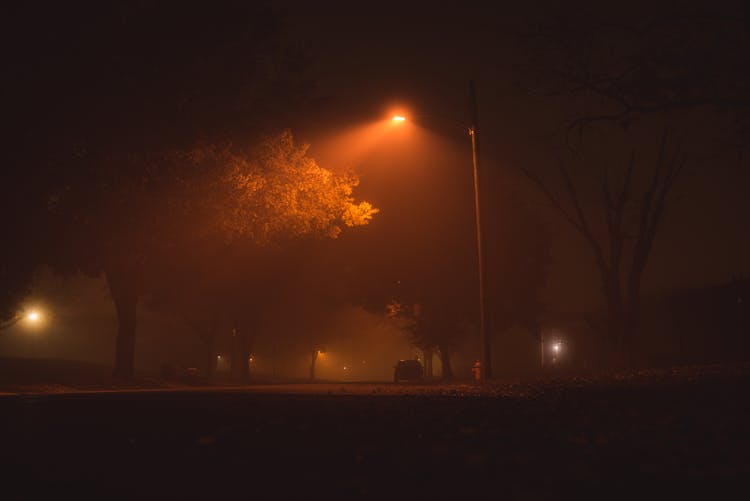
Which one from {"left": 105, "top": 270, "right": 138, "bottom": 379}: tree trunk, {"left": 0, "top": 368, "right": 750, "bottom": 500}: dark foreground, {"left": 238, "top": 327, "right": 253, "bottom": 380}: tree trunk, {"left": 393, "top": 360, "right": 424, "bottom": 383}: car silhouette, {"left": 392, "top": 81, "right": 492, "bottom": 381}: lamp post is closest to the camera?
{"left": 0, "top": 368, "right": 750, "bottom": 500}: dark foreground

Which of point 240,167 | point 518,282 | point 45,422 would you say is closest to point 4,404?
point 45,422

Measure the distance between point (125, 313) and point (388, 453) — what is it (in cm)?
2582

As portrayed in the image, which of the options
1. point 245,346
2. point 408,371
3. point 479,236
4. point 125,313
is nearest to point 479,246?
point 479,236

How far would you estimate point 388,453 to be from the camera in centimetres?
476

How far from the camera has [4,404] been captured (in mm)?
8781

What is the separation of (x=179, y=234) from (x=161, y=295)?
55.8ft

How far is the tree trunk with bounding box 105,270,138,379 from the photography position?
2817 cm

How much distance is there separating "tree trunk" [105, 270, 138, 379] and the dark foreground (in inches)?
855

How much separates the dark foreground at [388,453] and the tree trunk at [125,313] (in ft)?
71.3

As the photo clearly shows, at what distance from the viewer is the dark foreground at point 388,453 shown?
387cm

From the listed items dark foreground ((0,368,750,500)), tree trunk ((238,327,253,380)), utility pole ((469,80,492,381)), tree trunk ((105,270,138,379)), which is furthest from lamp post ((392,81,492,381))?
tree trunk ((238,327,253,380))

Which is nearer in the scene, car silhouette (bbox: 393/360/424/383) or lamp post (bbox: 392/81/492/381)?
lamp post (bbox: 392/81/492/381)

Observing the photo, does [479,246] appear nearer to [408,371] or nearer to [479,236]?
[479,236]

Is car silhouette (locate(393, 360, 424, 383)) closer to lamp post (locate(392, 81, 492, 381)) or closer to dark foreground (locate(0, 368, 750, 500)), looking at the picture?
lamp post (locate(392, 81, 492, 381))
